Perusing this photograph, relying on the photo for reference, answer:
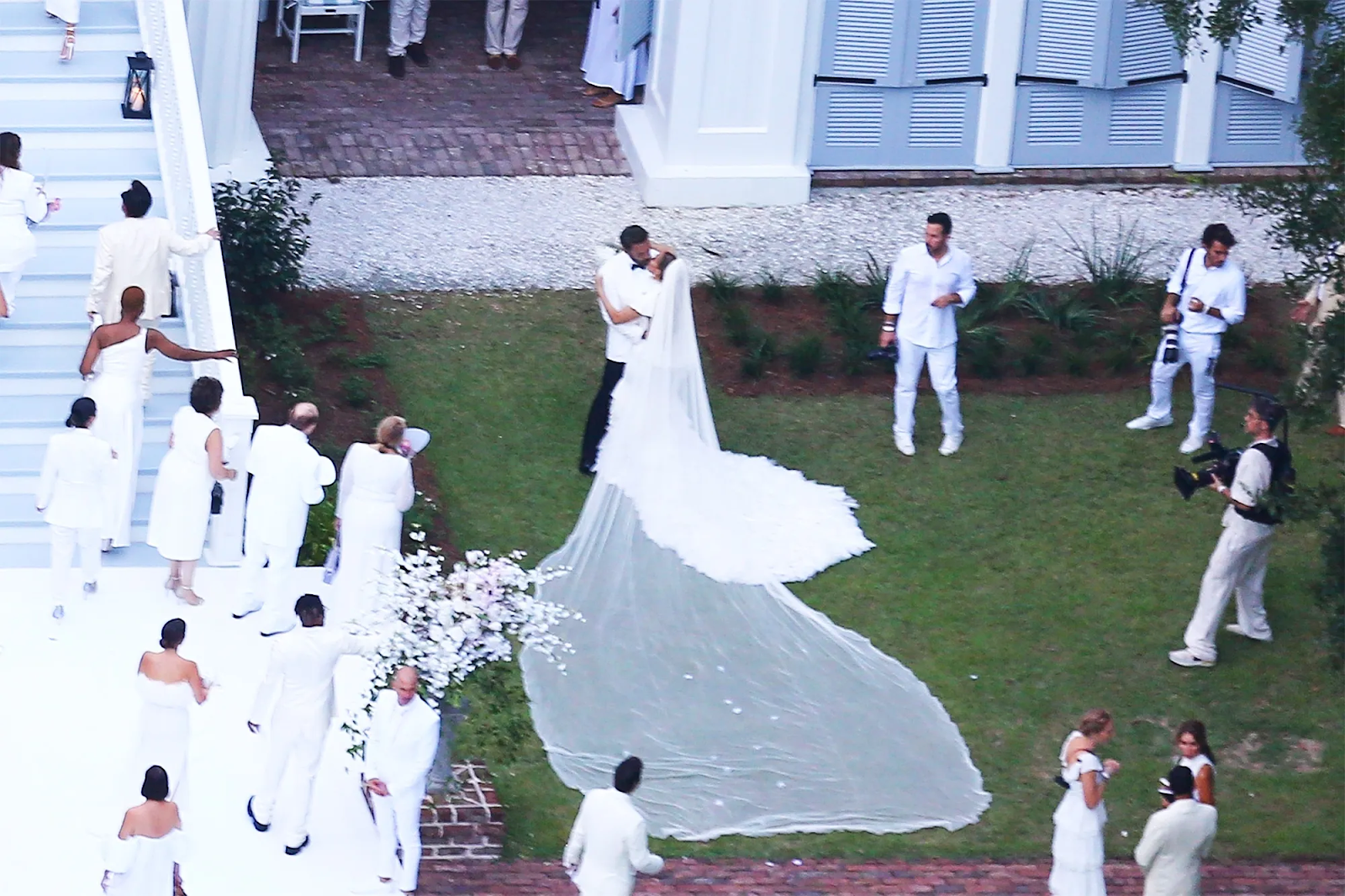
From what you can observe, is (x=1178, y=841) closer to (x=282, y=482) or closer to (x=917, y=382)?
(x=282, y=482)

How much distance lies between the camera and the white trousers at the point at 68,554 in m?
12.6

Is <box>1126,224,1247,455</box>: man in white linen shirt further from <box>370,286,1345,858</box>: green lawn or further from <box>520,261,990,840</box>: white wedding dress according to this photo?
<box>520,261,990,840</box>: white wedding dress

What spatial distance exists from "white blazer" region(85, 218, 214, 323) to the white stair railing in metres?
0.46

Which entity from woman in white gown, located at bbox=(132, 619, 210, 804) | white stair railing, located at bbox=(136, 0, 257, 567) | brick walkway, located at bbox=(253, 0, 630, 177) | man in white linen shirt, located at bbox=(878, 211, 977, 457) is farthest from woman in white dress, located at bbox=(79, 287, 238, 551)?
brick walkway, located at bbox=(253, 0, 630, 177)

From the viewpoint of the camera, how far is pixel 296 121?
19984 mm

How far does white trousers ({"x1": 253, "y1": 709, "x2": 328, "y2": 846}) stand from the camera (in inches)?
431

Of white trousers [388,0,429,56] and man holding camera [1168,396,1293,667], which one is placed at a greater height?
white trousers [388,0,429,56]

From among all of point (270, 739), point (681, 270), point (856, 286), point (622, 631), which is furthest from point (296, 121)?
point (270, 739)

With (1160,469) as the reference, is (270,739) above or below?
below

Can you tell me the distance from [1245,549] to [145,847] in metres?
6.39

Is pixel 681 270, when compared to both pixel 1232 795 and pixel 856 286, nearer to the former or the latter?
pixel 856 286

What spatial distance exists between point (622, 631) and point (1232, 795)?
349 centimetres

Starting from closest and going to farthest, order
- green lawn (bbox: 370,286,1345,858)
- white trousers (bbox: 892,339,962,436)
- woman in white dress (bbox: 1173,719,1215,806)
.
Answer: woman in white dress (bbox: 1173,719,1215,806)
green lawn (bbox: 370,286,1345,858)
white trousers (bbox: 892,339,962,436)

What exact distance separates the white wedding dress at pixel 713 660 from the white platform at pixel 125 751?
135 centimetres
